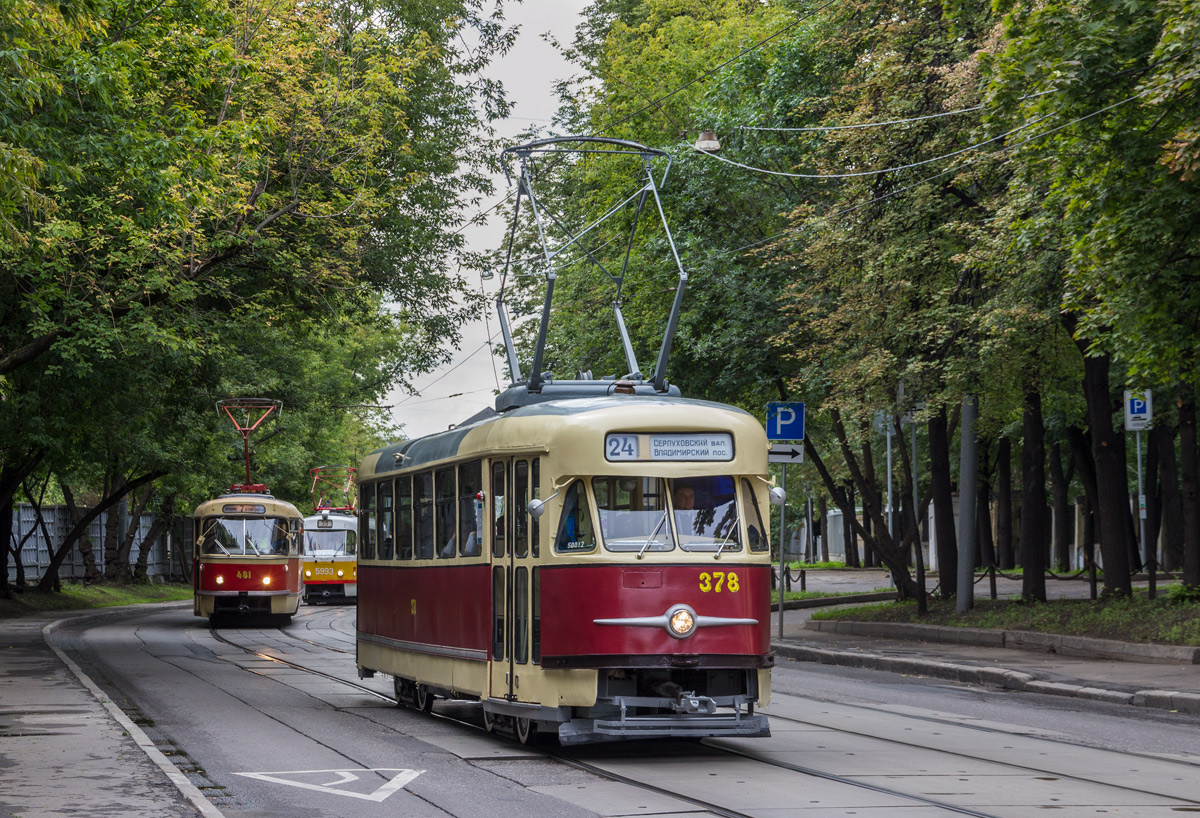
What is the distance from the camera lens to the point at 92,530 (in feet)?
193

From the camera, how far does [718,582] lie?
11.5 meters

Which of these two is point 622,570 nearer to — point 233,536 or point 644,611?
point 644,611

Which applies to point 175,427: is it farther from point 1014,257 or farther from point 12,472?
point 1014,257

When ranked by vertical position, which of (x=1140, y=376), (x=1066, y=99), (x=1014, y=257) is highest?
(x=1066, y=99)

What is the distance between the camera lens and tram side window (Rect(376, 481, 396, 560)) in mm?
16094

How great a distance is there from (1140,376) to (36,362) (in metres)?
17.4

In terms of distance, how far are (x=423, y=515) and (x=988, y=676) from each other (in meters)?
7.93

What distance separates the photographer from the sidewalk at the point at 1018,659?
1625 cm

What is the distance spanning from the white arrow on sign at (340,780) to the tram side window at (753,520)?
3.26 meters

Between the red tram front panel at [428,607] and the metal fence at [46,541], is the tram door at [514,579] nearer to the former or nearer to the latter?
the red tram front panel at [428,607]

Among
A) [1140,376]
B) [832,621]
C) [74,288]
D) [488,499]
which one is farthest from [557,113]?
[488,499]

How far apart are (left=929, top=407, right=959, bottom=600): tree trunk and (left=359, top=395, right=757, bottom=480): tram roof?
13991mm

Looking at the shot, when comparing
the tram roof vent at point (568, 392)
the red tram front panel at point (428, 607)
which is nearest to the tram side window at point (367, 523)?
the red tram front panel at point (428, 607)

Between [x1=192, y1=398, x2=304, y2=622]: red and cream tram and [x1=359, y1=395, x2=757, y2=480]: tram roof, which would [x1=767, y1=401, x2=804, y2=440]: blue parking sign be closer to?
[x1=359, y1=395, x2=757, y2=480]: tram roof
